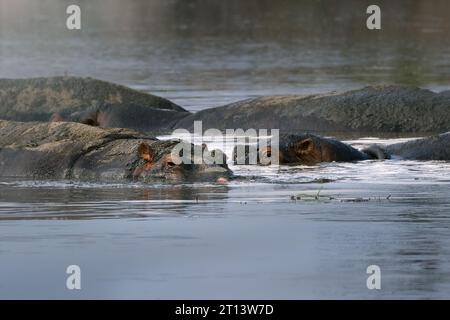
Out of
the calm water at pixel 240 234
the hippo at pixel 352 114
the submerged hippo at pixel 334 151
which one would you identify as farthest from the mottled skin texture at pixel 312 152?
the hippo at pixel 352 114

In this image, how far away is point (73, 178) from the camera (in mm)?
15594

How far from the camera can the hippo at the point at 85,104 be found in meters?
22.5

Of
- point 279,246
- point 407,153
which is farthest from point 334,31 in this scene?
point 279,246

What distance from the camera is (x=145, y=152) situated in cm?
1520

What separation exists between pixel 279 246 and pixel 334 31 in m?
38.5

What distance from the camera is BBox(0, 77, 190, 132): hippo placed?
2248cm

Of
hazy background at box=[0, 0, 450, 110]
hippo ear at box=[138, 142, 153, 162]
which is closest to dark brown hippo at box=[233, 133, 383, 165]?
hippo ear at box=[138, 142, 153, 162]

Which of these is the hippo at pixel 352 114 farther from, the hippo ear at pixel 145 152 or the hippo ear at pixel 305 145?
the hippo ear at pixel 145 152

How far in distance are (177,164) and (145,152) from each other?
14.2 inches

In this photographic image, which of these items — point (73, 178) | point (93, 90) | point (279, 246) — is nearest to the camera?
point (279, 246)

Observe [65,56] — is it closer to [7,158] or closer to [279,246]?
[7,158]

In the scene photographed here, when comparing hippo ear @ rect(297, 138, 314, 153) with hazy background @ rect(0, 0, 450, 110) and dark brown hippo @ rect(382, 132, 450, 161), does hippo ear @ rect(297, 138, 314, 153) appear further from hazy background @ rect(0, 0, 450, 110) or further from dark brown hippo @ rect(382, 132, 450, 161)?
hazy background @ rect(0, 0, 450, 110)

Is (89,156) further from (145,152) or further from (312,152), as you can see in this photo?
(312,152)

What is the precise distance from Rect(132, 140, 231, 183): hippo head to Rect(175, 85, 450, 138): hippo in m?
5.89
